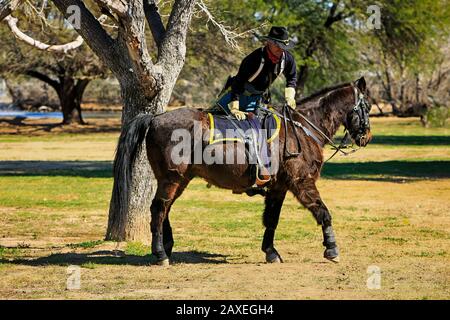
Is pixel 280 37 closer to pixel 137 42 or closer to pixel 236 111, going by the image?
pixel 236 111

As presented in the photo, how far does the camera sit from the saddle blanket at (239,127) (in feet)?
39.3

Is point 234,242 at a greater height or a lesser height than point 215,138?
lesser

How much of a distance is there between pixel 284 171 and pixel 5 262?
161 inches

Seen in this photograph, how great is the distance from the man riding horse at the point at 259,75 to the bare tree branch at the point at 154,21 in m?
2.29

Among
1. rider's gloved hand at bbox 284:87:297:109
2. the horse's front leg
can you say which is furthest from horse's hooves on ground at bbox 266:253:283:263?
rider's gloved hand at bbox 284:87:297:109

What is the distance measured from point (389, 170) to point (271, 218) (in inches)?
686

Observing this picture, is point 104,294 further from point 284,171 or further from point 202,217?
point 202,217

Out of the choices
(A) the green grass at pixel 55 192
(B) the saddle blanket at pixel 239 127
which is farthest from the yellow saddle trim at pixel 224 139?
(A) the green grass at pixel 55 192

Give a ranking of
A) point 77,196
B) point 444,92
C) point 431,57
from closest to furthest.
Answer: point 77,196 < point 431,57 < point 444,92

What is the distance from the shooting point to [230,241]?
15.0 metres

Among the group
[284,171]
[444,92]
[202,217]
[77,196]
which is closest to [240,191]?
[284,171]

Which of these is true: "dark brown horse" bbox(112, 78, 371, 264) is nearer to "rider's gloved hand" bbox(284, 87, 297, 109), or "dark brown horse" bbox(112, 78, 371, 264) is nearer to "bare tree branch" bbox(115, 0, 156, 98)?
"rider's gloved hand" bbox(284, 87, 297, 109)

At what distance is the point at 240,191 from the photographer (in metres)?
12.4
